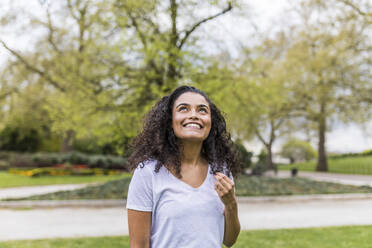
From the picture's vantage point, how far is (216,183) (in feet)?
6.23

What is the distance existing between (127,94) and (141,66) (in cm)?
103

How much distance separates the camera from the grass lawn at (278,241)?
20.8 ft

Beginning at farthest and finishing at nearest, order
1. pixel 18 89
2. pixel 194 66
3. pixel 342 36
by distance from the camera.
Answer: pixel 18 89 → pixel 342 36 → pixel 194 66

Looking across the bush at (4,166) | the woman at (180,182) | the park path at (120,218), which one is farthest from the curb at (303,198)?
the bush at (4,166)

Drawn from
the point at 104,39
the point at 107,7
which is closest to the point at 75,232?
the point at 104,39

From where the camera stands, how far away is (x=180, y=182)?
1935 millimetres

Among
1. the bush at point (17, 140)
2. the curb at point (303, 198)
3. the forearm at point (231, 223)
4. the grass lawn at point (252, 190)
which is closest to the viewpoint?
the forearm at point (231, 223)

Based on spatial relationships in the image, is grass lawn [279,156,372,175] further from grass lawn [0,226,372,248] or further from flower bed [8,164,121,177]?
grass lawn [0,226,372,248]

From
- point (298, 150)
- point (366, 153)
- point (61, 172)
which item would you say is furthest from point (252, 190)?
point (298, 150)

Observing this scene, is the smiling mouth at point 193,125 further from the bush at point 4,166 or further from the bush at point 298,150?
the bush at point 298,150

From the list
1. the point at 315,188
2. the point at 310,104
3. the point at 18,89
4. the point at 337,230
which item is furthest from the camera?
the point at 18,89

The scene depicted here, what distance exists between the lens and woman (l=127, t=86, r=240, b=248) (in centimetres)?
187

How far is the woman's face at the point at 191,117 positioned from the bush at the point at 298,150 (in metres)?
34.7

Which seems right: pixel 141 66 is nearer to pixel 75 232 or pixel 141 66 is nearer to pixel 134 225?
pixel 75 232
